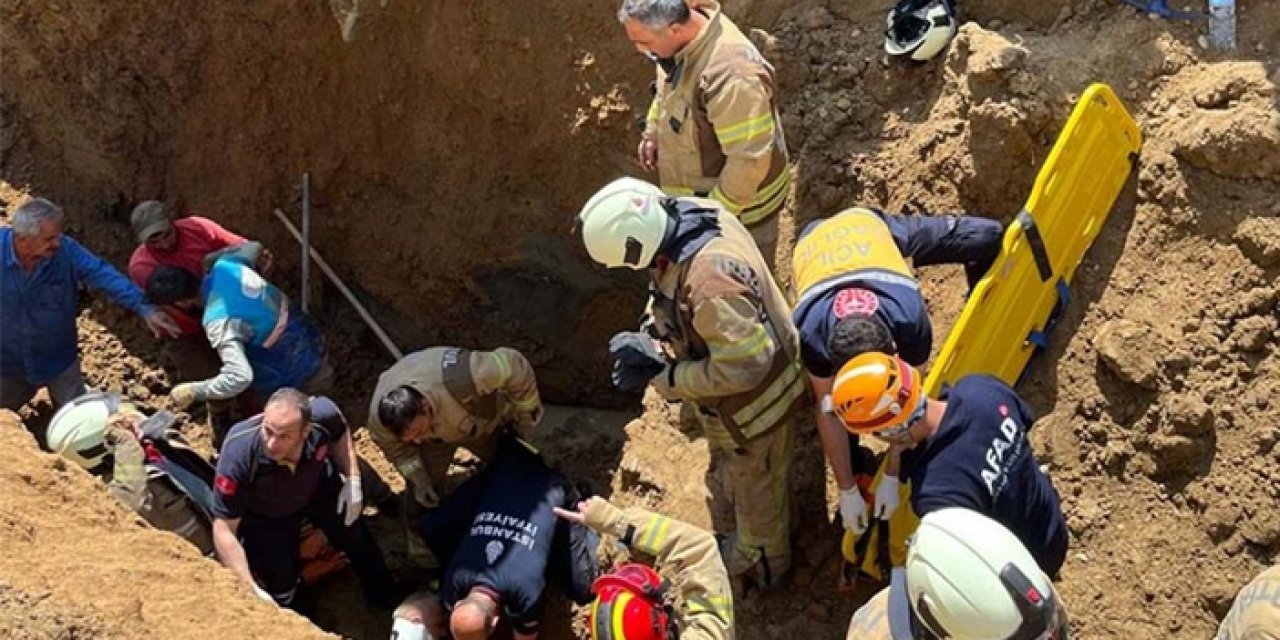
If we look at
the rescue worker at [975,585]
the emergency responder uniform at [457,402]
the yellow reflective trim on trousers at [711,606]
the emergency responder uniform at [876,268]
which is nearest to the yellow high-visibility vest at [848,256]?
the emergency responder uniform at [876,268]

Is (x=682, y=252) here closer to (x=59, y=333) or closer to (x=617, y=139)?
(x=617, y=139)

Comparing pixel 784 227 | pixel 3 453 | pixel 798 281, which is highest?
Result: pixel 3 453

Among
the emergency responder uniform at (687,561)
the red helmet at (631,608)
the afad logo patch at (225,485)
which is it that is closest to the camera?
the red helmet at (631,608)

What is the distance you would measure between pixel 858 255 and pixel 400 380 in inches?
84.1

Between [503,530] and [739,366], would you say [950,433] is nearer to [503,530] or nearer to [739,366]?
[739,366]

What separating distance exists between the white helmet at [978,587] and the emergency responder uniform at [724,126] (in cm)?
217

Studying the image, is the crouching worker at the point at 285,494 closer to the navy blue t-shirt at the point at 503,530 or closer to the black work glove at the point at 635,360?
the navy blue t-shirt at the point at 503,530

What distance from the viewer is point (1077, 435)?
17.3 ft

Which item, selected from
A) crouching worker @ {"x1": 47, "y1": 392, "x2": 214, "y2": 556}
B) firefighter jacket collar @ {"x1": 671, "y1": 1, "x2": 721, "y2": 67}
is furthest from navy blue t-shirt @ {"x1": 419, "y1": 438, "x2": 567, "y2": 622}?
firefighter jacket collar @ {"x1": 671, "y1": 1, "x2": 721, "y2": 67}

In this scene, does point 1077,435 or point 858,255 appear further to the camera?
point 1077,435

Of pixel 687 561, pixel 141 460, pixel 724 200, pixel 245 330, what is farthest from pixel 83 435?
pixel 724 200

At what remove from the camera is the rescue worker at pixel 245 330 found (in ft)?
20.2

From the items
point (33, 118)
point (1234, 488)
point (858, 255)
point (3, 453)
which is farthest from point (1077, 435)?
point (33, 118)

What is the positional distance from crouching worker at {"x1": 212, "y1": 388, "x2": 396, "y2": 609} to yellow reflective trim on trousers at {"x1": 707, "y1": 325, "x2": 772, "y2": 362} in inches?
71.7
